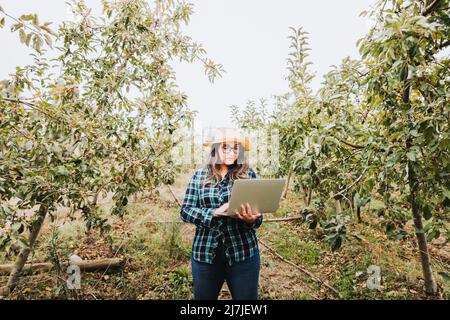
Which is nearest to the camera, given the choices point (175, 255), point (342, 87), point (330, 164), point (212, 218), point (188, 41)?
Answer: point (212, 218)

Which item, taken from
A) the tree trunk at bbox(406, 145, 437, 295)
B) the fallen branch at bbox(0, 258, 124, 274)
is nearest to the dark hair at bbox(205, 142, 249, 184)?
the tree trunk at bbox(406, 145, 437, 295)

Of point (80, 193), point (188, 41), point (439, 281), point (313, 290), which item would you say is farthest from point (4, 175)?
point (439, 281)

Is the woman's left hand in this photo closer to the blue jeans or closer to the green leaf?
the blue jeans

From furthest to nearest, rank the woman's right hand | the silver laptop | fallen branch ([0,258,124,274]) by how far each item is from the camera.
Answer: fallen branch ([0,258,124,274]) → the woman's right hand → the silver laptop

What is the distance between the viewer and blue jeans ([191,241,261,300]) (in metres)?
1.58

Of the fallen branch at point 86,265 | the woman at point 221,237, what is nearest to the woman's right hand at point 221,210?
the woman at point 221,237

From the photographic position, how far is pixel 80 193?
71.4 inches

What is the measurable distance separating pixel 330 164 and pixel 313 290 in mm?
1723

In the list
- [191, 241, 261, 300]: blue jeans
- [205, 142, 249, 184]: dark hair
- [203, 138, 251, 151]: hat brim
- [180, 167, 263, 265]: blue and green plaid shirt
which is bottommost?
[191, 241, 261, 300]: blue jeans

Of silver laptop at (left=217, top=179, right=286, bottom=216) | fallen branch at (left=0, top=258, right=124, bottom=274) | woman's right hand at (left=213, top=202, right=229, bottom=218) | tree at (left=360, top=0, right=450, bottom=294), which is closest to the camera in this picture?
tree at (left=360, top=0, right=450, bottom=294)

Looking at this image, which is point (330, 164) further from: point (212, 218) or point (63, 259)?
point (63, 259)

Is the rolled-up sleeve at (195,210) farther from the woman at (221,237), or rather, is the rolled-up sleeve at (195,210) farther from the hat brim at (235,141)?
the hat brim at (235,141)

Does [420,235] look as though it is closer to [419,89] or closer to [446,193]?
[446,193]
